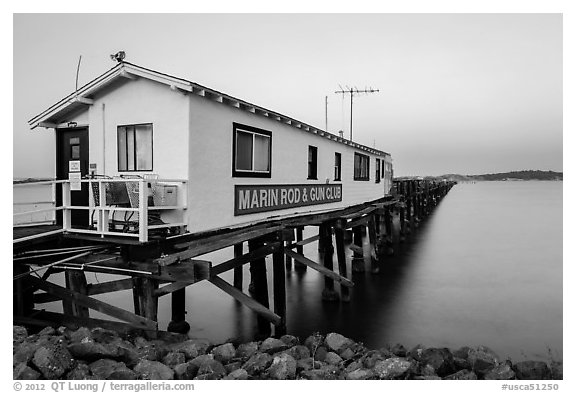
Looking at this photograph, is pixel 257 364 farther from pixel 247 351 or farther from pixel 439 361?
pixel 439 361

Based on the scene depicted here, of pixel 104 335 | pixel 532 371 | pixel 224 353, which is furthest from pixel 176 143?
pixel 532 371

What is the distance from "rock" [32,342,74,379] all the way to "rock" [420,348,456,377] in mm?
6095

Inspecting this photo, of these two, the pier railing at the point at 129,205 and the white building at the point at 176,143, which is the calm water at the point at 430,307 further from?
the pier railing at the point at 129,205

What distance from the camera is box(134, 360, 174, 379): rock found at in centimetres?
638

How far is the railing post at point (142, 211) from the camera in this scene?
714cm

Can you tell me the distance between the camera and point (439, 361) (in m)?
7.74

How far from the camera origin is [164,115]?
8.54 metres

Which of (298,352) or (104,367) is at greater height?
(104,367)

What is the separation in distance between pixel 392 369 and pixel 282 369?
6.18ft

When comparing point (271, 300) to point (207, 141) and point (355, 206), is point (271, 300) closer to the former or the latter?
point (355, 206)

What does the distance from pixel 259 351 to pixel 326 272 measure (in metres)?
6.09

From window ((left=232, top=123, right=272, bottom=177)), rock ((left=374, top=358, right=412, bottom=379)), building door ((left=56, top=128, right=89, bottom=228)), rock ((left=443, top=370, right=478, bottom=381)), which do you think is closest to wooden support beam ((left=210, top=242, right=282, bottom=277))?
window ((left=232, top=123, right=272, bottom=177))

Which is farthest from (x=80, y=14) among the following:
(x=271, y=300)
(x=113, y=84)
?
(x=271, y=300)

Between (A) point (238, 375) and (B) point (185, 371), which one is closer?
(A) point (238, 375)
